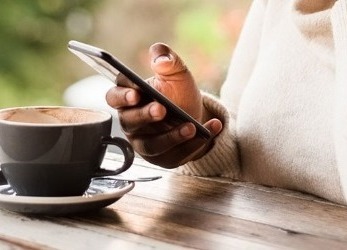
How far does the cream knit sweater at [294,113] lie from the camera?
85 centimetres

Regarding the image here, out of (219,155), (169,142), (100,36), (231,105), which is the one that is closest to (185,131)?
(169,142)

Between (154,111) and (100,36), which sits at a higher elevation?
(154,111)

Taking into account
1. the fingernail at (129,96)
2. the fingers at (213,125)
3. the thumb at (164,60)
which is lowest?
the fingers at (213,125)

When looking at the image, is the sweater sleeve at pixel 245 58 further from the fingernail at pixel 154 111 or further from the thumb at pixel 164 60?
the fingernail at pixel 154 111

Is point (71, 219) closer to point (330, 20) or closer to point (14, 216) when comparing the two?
point (14, 216)

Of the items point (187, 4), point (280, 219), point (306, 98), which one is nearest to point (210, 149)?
point (306, 98)

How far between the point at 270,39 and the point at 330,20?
0.39 feet

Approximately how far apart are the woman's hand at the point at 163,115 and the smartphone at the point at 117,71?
1cm

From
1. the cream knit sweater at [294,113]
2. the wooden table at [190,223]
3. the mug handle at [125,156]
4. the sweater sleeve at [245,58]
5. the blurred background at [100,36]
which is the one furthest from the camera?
the blurred background at [100,36]

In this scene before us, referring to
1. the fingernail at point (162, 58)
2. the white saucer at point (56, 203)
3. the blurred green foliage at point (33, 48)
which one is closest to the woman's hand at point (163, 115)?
the fingernail at point (162, 58)

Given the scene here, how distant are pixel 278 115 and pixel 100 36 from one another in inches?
82.7

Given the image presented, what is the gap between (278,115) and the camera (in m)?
0.93

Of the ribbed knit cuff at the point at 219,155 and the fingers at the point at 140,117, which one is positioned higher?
the fingers at the point at 140,117

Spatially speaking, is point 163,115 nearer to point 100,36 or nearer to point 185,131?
point 185,131
